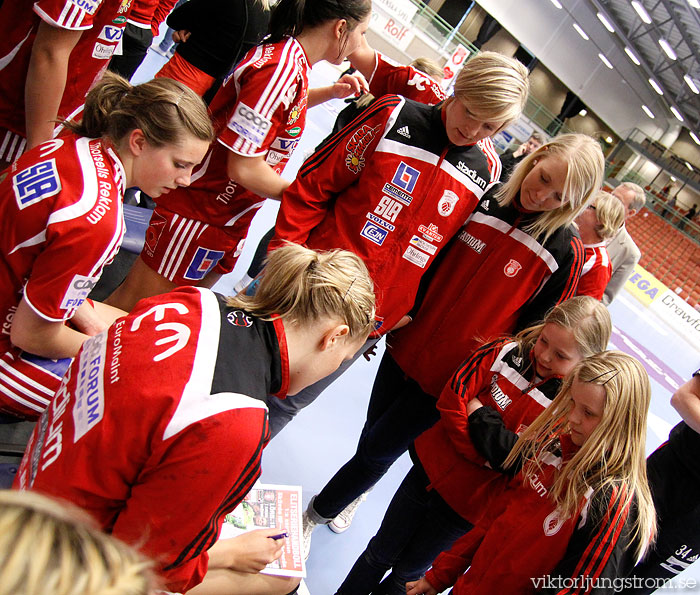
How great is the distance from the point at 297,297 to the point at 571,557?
1.01 m

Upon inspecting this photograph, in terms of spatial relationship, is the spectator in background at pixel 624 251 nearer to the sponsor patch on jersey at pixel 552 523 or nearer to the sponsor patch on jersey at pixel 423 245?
the sponsor patch on jersey at pixel 423 245

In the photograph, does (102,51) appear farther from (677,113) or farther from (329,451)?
(677,113)

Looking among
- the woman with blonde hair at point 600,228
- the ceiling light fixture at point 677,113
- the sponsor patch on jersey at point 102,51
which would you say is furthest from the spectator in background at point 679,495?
the ceiling light fixture at point 677,113

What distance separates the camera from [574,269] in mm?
2160

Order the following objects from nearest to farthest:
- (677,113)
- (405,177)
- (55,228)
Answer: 1. (55,228)
2. (405,177)
3. (677,113)

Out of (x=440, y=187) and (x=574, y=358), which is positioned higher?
A: (x=440, y=187)

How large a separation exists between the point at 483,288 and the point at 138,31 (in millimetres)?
2924

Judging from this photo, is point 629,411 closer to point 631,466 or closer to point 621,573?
point 631,466

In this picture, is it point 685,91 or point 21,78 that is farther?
point 685,91

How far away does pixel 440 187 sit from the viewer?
1996 millimetres

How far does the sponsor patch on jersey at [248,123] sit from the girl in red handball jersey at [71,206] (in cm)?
23

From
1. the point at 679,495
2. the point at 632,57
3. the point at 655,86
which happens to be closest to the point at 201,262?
the point at 679,495

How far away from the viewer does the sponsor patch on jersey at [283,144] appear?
2.06 metres

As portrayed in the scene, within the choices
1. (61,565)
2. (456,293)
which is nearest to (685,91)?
(456,293)
